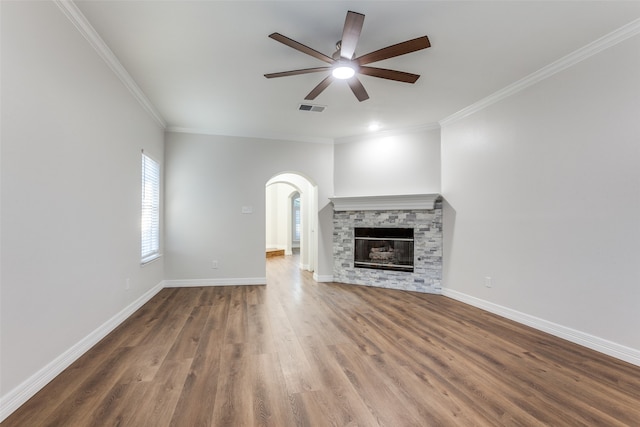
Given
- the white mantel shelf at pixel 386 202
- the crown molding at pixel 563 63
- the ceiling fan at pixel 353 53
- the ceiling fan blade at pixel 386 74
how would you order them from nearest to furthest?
the ceiling fan at pixel 353 53
the crown molding at pixel 563 63
the ceiling fan blade at pixel 386 74
the white mantel shelf at pixel 386 202

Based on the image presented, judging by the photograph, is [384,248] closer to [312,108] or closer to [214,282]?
[312,108]

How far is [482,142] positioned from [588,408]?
10.3 feet

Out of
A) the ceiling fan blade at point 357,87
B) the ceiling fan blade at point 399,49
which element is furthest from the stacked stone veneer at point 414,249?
the ceiling fan blade at point 399,49

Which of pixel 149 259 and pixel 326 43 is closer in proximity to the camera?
pixel 326 43

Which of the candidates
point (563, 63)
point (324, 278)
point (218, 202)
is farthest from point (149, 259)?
point (563, 63)

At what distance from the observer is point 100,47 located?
2746 millimetres

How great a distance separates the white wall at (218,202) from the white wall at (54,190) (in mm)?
1900

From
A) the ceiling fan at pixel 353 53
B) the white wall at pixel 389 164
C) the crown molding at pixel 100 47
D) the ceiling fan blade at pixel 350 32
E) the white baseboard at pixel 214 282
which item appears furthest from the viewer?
the white baseboard at pixel 214 282

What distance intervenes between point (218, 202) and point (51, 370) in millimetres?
3464

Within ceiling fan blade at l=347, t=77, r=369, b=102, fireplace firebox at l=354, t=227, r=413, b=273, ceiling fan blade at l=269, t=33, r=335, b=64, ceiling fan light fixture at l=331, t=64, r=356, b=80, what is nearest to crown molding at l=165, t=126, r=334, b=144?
fireplace firebox at l=354, t=227, r=413, b=273

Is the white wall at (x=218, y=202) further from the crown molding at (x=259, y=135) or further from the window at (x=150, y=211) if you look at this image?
the window at (x=150, y=211)

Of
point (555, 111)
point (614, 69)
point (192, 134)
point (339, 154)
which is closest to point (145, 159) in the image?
point (192, 134)

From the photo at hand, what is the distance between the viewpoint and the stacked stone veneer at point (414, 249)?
4965mm

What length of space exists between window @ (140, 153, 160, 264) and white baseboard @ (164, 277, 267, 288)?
653mm
